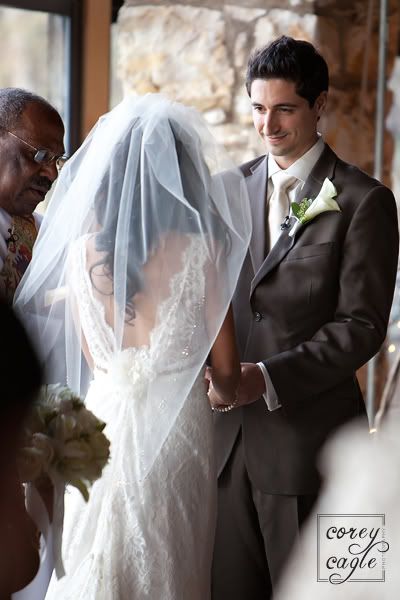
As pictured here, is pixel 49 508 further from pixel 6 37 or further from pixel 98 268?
pixel 6 37

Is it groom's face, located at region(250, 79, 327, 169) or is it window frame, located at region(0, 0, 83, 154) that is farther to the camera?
window frame, located at region(0, 0, 83, 154)

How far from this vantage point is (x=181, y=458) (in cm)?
274

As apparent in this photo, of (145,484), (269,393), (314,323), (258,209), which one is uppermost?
(258,209)

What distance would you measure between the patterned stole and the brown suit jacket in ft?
2.16

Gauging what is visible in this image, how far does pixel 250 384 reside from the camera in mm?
2941

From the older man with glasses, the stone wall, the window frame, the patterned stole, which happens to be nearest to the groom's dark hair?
the older man with glasses

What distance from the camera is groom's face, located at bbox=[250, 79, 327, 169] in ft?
10.2

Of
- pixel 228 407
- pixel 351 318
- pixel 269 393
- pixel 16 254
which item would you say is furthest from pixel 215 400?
pixel 16 254

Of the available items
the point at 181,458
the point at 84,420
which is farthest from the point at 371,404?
the point at 84,420

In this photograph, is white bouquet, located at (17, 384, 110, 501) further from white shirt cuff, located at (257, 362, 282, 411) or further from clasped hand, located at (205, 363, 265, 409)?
white shirt cuff, located at (257, 362, 282, 411)

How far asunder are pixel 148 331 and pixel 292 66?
959 mm

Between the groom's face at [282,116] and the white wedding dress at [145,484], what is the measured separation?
0.59m

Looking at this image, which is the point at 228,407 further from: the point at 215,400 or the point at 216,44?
the point at 216,44

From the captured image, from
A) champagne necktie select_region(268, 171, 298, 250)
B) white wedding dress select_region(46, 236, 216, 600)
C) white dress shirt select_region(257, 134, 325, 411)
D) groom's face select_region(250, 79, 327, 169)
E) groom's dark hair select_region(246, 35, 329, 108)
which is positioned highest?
groom's dark hair select_region(246, 35, 329, 108)
